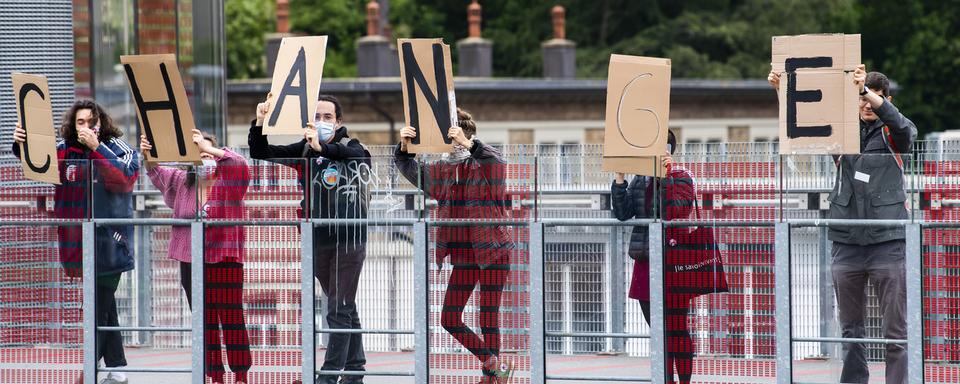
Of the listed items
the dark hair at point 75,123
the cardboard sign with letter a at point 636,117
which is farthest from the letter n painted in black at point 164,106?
the cardboard sign with letter a at point 636,117

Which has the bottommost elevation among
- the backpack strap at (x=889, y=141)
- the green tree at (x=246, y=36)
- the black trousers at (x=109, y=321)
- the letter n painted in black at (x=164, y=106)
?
the black trousers at (x=109, y=321)

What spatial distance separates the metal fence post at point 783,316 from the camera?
32.2 ft

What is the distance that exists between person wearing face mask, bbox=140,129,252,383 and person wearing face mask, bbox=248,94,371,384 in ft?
0.88

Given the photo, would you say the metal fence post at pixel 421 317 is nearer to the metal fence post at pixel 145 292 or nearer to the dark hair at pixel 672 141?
the dark hair at pixel 672 141

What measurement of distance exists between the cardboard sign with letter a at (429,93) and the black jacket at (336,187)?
1.32ft

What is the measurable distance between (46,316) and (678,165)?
4.15 meters

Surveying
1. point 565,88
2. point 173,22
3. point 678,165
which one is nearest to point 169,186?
point 678,165

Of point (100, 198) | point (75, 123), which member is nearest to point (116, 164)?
point (100, 198)

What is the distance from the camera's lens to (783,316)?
9.87m

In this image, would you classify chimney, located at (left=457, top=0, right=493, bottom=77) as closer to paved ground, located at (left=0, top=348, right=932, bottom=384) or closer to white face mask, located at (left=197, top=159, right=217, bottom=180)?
paved ground, located at (left=0, top=348, right=932, bottom=384)

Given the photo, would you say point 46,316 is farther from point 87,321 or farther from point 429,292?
point 429,292

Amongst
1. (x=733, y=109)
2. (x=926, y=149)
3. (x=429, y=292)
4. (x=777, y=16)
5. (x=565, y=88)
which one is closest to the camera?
(x=926, y=149)

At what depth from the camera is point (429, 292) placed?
10.4 metres

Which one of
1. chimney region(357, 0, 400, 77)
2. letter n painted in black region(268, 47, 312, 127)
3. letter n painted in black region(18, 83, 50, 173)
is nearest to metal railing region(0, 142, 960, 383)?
letter n painted in black region(18, 83, 50, 173)
